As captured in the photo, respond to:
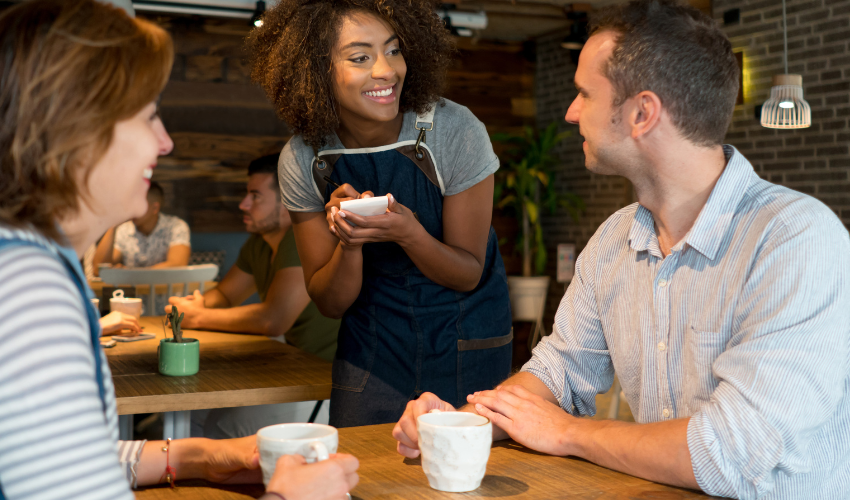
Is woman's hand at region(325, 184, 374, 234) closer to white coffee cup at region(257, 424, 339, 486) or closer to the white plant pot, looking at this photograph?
white coffee cup at region(257, 424, 339, 486)

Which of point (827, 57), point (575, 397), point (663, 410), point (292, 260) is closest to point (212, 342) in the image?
point (292, 260)

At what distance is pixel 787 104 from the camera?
4.52 m

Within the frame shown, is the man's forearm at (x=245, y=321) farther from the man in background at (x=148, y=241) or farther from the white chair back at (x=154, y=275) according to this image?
the man in background at (x=148, y=241)

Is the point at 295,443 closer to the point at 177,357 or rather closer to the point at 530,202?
the point at 177,357

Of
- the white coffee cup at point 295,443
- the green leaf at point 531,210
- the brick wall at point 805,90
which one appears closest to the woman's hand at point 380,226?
the white coffee cup at point 295,443

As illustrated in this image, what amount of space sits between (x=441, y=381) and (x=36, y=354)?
52.7 inches

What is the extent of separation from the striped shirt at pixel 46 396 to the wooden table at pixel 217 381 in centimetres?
120

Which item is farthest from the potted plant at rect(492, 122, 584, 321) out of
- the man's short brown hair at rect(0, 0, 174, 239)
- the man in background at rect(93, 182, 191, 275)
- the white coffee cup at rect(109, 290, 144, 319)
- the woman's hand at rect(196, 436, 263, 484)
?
the man's short brown hair at rect(0, 0, 174, 239)

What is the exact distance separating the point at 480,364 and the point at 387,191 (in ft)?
1.70

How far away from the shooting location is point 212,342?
2713 mm

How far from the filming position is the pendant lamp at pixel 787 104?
4516 millimetres

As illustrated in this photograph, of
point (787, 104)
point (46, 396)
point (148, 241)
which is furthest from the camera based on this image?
point (148, 241)

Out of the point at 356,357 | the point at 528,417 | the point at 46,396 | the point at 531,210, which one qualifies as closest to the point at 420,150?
the point at 356,357

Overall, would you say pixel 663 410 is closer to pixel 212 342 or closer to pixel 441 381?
pixel 441 381
